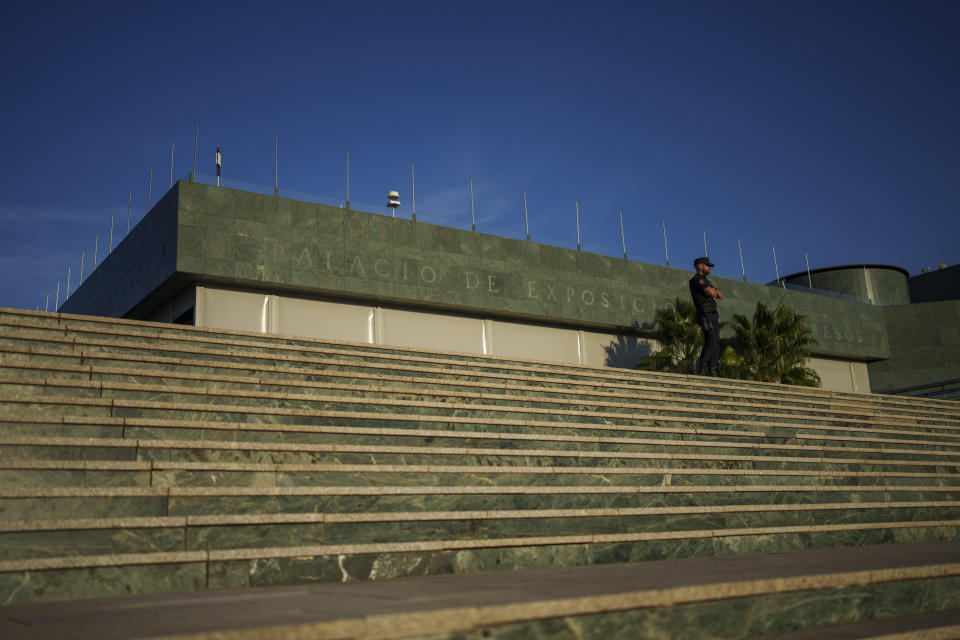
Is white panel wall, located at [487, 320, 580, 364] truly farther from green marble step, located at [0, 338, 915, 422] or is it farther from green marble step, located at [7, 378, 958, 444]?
green marble step, located at [7, 378, 958, 444]

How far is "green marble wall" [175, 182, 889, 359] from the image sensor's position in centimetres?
1694

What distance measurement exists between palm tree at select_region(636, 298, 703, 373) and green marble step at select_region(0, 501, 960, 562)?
46.1 ft

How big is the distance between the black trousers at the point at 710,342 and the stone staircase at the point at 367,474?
282cm

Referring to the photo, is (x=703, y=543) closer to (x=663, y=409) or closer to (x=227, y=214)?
(x=663, y=409)

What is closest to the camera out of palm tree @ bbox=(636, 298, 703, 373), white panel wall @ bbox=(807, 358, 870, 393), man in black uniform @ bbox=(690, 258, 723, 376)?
man in black uniform @ bbox=(690, 258, 723, 376)

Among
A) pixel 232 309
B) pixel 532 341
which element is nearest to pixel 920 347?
pixel 532 341

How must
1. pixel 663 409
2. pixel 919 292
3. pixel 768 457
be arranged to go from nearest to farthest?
1. pixel 768 457
2. pixel 663 409
3. pixel 919 292

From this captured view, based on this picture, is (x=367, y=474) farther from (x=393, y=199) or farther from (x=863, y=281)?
(x=863, y=281)

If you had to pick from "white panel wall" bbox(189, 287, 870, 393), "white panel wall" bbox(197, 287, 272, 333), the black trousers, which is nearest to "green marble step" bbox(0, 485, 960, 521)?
the black trousers

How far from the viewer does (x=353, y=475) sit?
5922mm

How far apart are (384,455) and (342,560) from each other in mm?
1535

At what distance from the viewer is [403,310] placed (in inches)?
757

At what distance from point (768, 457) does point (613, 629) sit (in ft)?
19.5

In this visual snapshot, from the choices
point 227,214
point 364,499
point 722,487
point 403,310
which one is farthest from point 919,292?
point 364,499
